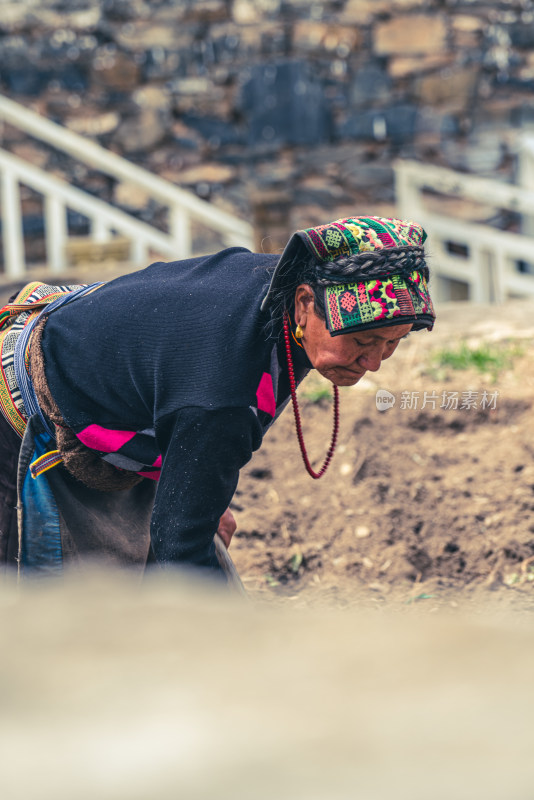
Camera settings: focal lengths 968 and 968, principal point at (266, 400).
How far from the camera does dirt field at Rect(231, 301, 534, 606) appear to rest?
10.1 ft

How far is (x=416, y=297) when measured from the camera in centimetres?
182

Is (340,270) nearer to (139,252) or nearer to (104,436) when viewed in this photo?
(104,436)

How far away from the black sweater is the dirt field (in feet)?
3.84

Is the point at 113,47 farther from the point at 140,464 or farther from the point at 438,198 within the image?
the point at 140,464

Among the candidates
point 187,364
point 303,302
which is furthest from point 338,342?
point 187,364

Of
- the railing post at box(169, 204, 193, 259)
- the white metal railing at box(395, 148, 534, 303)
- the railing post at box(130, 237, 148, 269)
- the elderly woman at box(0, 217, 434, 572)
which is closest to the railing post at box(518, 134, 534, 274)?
the white metal railing at box(395, 148, 534, 303)

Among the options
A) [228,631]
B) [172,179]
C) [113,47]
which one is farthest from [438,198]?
[228,631]

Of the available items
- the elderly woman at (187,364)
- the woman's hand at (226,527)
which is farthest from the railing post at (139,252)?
the elderly woman at (187,364)

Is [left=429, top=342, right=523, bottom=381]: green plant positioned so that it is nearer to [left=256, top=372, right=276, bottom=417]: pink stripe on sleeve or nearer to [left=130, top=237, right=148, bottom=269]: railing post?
[left=130, top=237, right=148, bottom=269]: railing post

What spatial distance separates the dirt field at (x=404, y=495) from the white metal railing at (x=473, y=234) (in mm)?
1721

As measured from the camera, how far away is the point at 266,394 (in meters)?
1.86

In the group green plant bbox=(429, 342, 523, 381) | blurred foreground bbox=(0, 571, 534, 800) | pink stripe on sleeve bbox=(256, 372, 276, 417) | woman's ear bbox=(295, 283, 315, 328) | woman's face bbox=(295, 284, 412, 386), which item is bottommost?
green plant bbox=(429, 342, 523, 381)

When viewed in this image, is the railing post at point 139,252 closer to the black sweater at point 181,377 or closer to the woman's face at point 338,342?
the black sweater at point 181,377

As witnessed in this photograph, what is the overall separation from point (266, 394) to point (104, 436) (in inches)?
14.8
